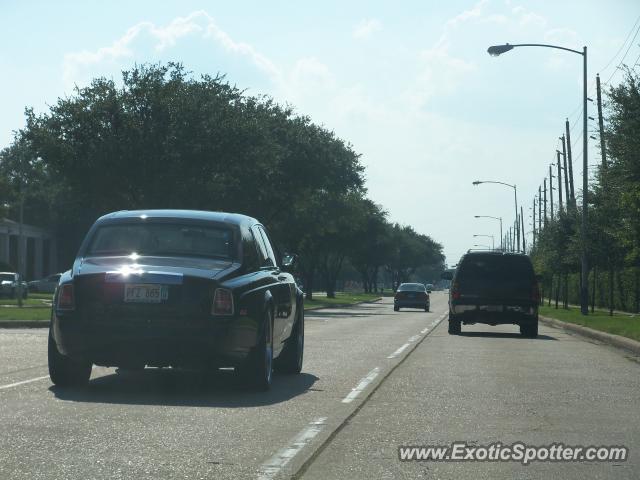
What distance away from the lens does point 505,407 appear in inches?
439

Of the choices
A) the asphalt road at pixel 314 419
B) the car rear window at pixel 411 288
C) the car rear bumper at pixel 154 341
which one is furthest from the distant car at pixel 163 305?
the car rear window at pixel 411 288

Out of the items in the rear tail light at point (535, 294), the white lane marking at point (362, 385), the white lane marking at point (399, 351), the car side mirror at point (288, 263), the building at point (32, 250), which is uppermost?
the building at point (32, 250)

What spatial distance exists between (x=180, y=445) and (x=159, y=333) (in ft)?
9.80

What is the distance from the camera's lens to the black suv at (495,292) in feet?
91.6

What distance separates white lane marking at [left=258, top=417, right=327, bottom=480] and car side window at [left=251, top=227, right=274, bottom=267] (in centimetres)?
346

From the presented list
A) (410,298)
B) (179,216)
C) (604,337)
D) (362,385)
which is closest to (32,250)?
(410,298)

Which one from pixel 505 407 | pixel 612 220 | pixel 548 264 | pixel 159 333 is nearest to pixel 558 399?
pixel 505 407

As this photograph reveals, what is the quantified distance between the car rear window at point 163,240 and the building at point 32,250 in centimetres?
7081

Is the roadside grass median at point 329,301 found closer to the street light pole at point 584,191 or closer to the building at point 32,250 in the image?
the street light pole at point 584,191

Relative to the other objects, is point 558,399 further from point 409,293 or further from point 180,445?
point 409,293

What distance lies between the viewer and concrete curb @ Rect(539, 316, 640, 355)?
21.8 metres

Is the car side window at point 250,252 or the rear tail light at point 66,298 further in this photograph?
the car side window at point 250,252

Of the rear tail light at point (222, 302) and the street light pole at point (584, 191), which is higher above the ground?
the street light pole at point (584, 191)

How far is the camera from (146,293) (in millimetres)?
11172
